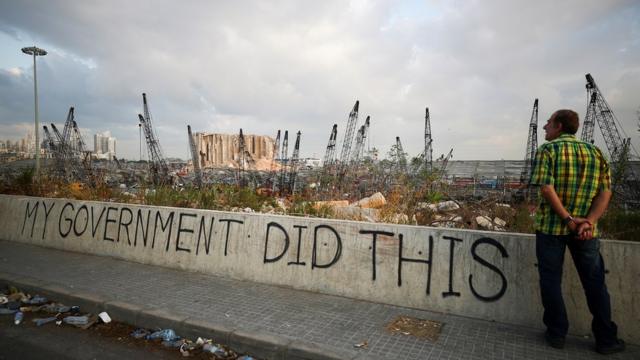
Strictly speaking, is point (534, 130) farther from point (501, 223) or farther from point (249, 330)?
point (249, 330)

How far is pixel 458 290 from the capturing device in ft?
13.7

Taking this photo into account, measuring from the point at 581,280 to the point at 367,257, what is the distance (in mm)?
2153

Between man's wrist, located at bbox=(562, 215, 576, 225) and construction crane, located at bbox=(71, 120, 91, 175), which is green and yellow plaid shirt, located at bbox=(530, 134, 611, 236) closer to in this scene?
man's wrist, located at bbox=(562, 215, 576, 225)

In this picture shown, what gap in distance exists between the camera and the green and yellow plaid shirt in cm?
320

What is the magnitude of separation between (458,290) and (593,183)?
5.62 ft

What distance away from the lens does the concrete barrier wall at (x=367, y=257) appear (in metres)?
3.68

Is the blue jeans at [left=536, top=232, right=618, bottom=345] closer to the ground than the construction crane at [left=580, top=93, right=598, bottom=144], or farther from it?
closer to the ground

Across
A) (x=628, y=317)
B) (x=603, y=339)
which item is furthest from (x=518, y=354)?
(x=628, y=317)

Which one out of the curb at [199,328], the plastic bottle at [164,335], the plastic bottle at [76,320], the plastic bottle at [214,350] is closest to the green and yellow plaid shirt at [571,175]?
the curb at [199,328]

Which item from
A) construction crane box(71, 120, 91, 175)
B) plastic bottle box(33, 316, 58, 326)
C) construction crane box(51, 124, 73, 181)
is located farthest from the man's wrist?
construction crane box(51, 124, 73, 181)

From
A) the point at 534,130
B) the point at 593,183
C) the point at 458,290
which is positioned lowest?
the point at 458,290

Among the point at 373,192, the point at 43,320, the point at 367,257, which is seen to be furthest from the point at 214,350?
the point at 373,192

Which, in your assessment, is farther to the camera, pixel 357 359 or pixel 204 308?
pixel 204 308

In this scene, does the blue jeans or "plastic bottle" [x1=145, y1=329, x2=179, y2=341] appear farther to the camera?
"plastic bottle" [x1=145, y1=329, x2=179, y2=341]
